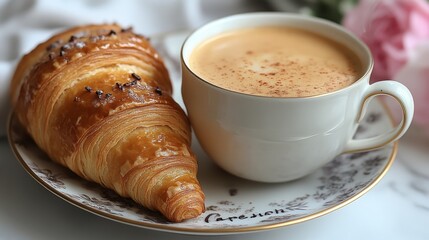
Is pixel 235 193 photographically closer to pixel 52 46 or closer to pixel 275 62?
pixel 275 62

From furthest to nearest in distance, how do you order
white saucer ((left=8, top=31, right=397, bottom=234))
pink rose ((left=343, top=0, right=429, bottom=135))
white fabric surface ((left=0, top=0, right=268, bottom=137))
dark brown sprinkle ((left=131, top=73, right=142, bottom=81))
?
white fabric surface ((left=0, top=0, right=268, bottom=137)), pink rose ((left=343, top=0, right=429, bottom=135)), dark brown sprinkle ((left=131, top=73, right=142, bottom=81)), white saucer ((left=8, top=31, right=397, bottom=234))

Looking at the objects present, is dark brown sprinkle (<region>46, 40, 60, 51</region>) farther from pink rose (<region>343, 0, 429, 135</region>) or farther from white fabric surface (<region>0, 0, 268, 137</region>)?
pink rose (<region>343, 0, 429, 135</region>)

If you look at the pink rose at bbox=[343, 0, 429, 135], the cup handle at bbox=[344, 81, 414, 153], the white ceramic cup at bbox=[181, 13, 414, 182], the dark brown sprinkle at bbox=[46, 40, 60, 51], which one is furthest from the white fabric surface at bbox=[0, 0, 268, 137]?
the cup handle at bbox=[344, 81, 414, 153]

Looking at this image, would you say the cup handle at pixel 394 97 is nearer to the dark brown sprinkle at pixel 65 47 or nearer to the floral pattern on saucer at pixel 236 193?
the floral pattern on saucer at pixel 236 193

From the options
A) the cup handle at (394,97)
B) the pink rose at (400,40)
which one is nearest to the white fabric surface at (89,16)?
the pink rose at (400,40)

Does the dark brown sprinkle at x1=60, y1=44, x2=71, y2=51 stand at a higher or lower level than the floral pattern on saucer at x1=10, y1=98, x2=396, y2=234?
higher

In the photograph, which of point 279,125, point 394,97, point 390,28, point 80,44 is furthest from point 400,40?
point 80,44

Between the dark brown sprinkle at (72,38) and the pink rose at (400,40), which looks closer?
the dark brown sprinkle at (72,38)

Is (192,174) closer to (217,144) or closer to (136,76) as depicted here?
(217,144)
